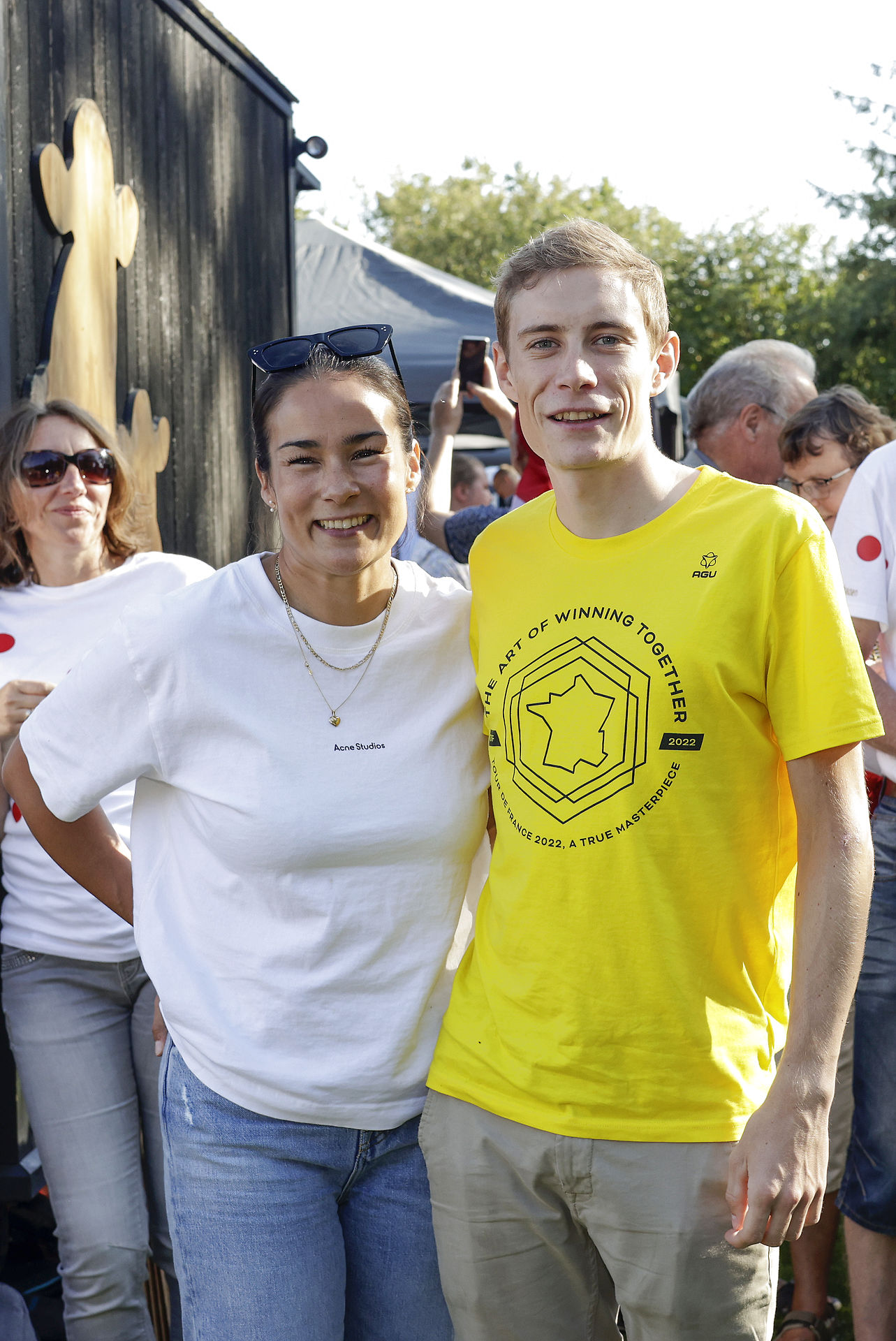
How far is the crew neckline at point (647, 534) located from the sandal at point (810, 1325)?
2507mm

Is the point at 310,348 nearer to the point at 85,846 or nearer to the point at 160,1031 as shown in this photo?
the point at 85,846

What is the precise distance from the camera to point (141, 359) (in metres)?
4.34

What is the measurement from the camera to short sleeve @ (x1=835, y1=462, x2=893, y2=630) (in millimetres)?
2795

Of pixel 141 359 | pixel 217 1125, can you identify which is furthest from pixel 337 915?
pixel 141 359

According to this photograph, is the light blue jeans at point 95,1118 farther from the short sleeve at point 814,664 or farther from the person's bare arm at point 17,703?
the short sleeve at point 814,664

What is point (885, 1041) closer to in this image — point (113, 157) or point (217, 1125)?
point (217, 1125)

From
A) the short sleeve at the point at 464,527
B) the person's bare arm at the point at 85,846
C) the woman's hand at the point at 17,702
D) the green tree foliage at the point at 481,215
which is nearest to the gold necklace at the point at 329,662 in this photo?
the person's bare arm at the point at 85,846

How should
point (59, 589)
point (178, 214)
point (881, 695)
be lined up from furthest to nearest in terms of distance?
point (178, 214) → point (59, 589) → point (881, 695)

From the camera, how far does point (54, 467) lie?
3.02 meters

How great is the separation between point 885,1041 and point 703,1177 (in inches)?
52.4

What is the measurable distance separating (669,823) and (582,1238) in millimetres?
693

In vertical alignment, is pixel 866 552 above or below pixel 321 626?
above

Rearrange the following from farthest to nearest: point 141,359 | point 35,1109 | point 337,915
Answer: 1. point 141,359
2. point 35,1109
3. point 337,915

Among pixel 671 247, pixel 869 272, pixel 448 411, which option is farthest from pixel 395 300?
pixel 671 247
